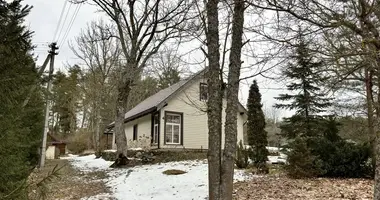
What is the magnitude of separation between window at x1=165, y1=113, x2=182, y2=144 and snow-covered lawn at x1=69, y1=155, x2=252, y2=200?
5.79m

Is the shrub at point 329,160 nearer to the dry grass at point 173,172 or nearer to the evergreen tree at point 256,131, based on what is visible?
the evergreen tree at point 256,131

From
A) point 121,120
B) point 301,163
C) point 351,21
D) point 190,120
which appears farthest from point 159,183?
point 190,120

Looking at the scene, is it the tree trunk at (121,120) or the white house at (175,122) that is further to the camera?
the white house at (175,122)

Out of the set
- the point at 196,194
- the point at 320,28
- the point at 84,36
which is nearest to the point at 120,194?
the point at 196,194

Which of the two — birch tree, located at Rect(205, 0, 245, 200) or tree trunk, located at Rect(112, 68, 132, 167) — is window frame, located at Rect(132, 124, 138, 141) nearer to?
tree trunk, located at Rect(112, 68, 132, 167)

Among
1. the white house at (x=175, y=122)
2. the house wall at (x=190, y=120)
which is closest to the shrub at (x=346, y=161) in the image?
the white house at (x=175, y=122)

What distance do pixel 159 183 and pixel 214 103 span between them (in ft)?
18.9

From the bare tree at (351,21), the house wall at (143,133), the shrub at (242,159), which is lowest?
the shrub at (242,159)

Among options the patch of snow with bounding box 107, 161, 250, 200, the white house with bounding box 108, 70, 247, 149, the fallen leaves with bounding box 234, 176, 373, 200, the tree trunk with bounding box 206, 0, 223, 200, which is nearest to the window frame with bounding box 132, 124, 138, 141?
the white house with bounding box 108, 70, 247, 149

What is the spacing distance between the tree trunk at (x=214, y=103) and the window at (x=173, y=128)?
1387 cm

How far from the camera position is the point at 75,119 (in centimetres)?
4000

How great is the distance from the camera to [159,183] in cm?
1105

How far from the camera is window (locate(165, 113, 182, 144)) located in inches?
785

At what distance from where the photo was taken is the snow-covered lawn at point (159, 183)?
951 cm
